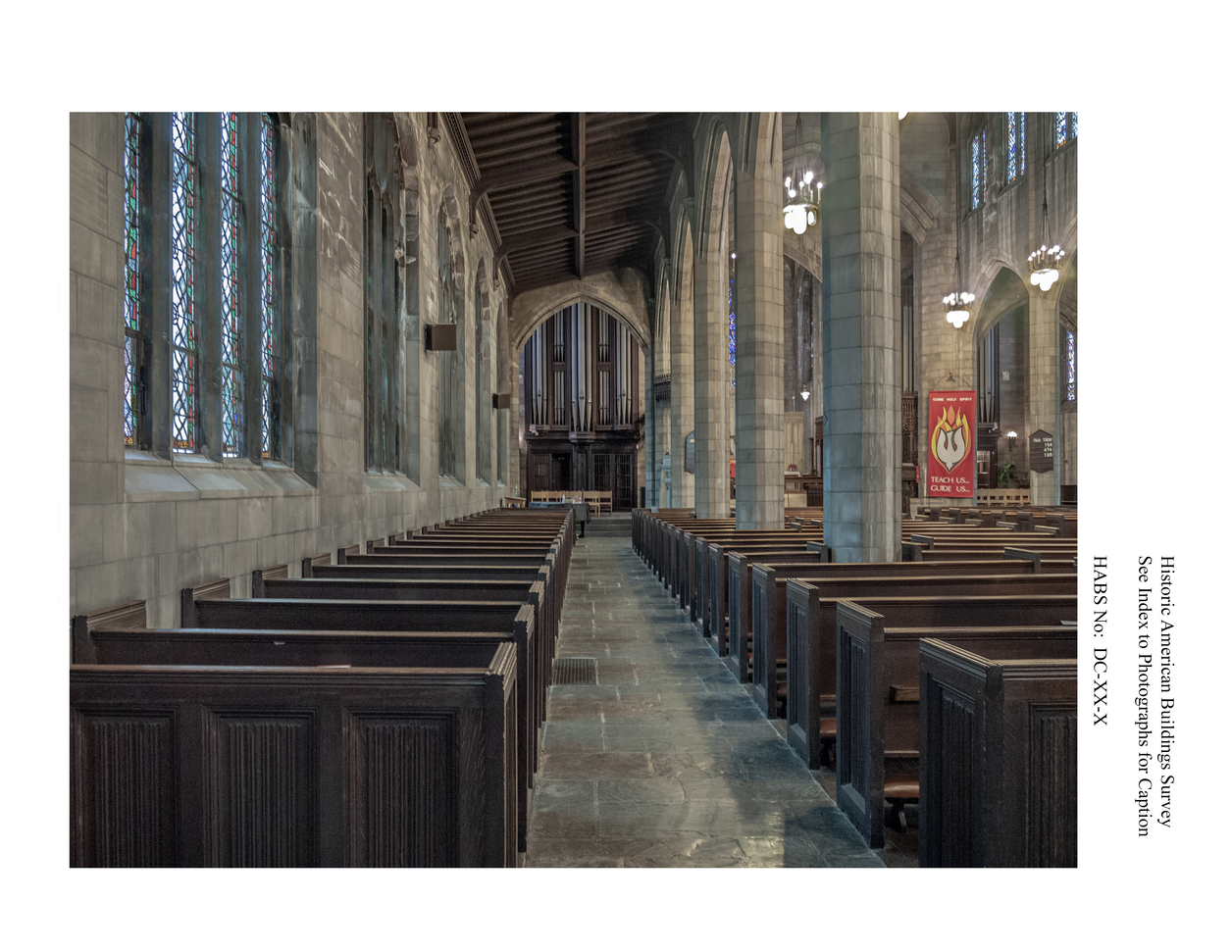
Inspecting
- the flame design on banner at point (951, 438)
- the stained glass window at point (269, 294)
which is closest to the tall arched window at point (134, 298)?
the stained glass window at point (269, 294)

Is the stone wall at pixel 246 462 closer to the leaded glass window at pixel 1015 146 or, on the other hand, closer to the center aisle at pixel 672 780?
the center aisle at pixel 672 780

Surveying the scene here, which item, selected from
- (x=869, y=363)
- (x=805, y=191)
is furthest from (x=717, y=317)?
(x=869, y=363)

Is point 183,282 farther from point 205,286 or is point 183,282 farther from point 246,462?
point 246,462

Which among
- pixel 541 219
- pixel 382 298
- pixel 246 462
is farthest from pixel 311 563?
Result: pixel 541 219

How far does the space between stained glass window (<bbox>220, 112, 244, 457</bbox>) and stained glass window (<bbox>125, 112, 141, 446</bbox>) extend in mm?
939

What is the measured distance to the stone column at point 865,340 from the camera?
6.68 meters

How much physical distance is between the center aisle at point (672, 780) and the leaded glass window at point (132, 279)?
8.33 ft

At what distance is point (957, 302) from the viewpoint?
17609 mm

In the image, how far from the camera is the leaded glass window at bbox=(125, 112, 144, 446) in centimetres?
388

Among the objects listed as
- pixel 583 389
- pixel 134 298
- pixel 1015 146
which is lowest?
pixel 134 298

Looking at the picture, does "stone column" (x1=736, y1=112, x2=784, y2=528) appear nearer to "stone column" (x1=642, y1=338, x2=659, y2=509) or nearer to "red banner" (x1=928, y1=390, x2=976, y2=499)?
"red banner" (x1=928, y1=390, x2=976, y2=499)

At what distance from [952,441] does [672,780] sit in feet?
28.4

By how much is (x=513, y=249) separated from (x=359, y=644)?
17651 mm
